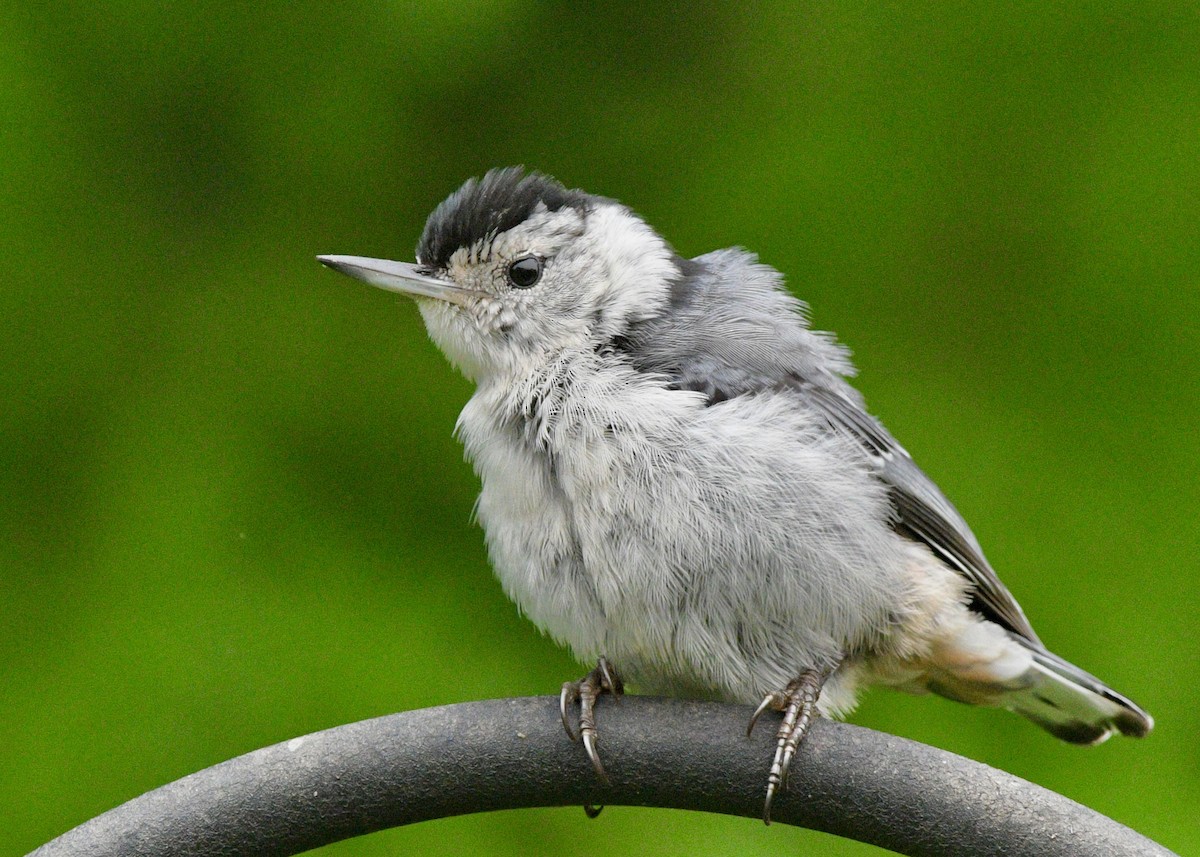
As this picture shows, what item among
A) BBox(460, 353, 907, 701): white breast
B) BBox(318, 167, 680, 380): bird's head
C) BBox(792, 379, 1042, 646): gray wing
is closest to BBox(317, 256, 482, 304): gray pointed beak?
BBox(318, 167, 680, 380): bird's head

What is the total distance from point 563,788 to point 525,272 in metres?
0.87

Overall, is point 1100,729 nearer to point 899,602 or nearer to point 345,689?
point 899,602

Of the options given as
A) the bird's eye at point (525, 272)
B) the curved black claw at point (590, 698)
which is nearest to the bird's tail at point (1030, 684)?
the curved black claw at point (590, 698)

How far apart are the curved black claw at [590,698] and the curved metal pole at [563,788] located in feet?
0.04

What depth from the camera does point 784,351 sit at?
80.4 inches

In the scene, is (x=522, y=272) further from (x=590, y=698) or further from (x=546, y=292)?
(x=590, y=698)

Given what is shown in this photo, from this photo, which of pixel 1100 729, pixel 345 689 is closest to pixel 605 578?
pixel 345 689

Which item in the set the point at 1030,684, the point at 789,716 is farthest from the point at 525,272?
the point at 1030,684

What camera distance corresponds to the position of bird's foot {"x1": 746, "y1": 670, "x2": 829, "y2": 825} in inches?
60.9

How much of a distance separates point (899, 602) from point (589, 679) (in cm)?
→ 46

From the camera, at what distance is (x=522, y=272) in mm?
2129

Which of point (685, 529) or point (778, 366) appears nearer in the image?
point (685, 529)

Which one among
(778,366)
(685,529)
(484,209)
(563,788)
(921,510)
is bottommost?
(563,788)

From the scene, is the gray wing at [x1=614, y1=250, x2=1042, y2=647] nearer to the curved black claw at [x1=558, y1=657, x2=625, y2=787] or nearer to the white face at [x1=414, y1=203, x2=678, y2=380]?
the white face at [x1=414, y1=203, x2=678, y2=380]
